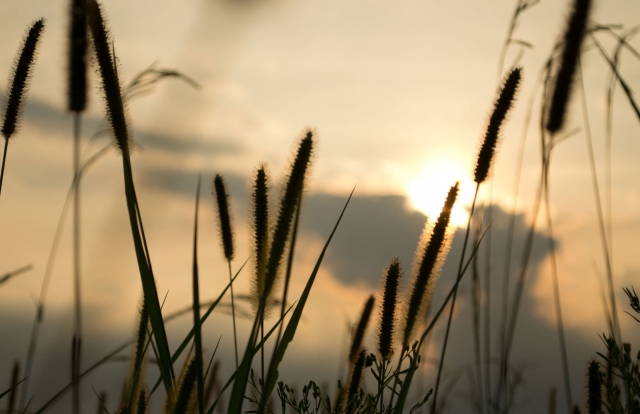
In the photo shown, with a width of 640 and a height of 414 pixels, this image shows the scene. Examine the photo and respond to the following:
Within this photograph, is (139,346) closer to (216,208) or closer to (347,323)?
(216,208)

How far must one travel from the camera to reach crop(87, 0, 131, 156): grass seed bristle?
173 centimetres

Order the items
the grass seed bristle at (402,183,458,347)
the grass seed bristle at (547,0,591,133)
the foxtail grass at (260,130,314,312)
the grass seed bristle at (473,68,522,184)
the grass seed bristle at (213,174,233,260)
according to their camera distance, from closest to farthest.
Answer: the foxtail grass at (260,130,314,312), the grass seed bristle at (402,183,458,347), the grass seed bristle at (213,174,233,260), the grass seed bristle at (473,68,522,184), the grass seed bristle at (547,0,591,133)

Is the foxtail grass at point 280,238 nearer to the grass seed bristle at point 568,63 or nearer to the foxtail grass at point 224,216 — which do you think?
the foxtail grass at point 224,216

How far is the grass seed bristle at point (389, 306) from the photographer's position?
2.03 m

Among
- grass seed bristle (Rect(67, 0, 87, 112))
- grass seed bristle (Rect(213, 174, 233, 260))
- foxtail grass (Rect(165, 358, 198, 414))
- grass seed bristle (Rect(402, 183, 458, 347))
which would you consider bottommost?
foxtail grass (Rect(165, 358, 198, 414))

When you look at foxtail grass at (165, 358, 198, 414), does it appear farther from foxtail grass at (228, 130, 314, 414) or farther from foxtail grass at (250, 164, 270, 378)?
foxtail grass at (250, 164, 270, 378)

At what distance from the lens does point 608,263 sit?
3.06 meters

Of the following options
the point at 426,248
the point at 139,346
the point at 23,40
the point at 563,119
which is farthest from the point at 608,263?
the point at 23,40

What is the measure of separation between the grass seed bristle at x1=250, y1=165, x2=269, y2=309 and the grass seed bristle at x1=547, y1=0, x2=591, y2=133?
6.15 feet

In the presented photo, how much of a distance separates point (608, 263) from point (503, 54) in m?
1.29

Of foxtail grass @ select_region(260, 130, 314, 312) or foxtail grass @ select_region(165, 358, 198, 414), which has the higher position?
foxtail grass @ select_region(260, 130, 314, 312)

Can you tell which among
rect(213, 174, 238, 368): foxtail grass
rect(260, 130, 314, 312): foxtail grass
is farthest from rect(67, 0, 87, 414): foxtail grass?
rect(260, 130, 314, 312): foxtail grass

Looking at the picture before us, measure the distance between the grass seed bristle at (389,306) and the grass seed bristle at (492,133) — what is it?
64 centimetres

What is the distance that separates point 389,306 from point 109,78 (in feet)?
3.49
